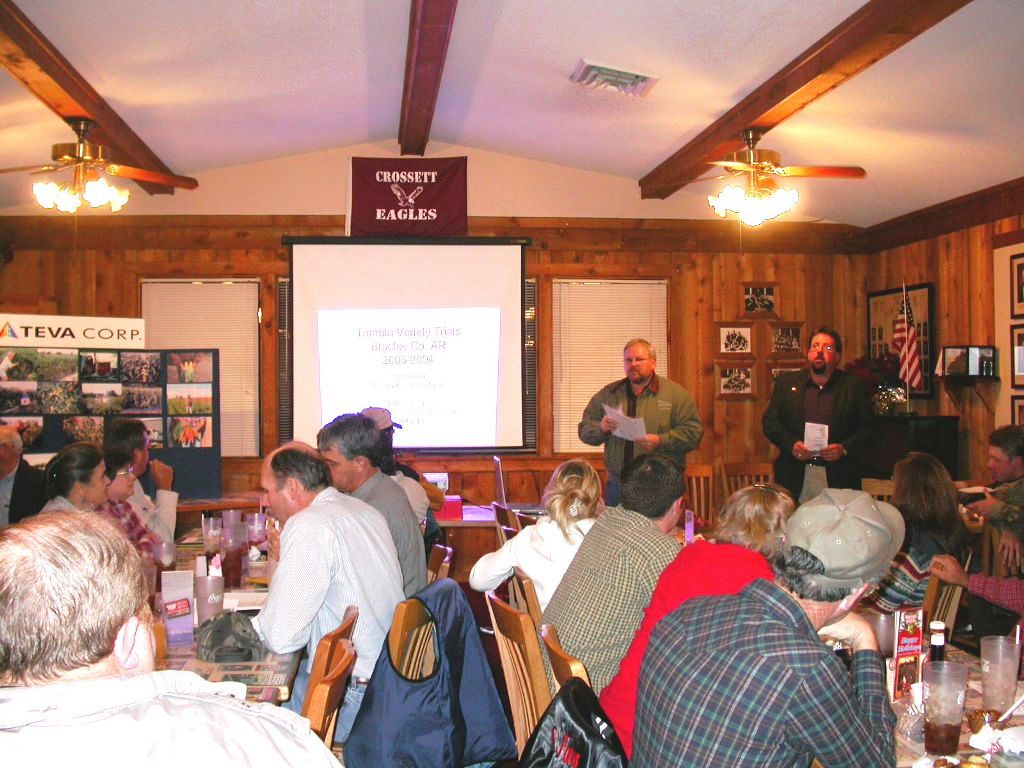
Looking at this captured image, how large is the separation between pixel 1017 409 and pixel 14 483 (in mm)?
6091

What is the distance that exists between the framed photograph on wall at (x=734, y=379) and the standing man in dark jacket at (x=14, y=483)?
17.2ft

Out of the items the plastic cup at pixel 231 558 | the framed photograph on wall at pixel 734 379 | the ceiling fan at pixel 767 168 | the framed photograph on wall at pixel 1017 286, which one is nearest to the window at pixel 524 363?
the framed photograph on wall at pixel 734 379

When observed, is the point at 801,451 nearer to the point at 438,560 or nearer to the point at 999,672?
the point at 438,560

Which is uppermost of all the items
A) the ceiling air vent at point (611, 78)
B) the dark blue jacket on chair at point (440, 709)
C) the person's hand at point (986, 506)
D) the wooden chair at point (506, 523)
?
the ceiling air vent at point (611, 78)

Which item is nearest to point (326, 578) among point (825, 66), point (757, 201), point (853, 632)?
point (853, 632)

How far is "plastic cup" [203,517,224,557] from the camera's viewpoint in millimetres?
4066

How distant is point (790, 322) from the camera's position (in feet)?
27.0

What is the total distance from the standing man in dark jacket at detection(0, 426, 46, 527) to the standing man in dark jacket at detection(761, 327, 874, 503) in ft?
14.7

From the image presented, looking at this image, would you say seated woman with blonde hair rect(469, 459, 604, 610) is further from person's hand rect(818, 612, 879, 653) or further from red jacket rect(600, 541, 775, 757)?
person's hand rect(818, 612, 879, 653)

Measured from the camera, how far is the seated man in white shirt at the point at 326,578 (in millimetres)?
2746

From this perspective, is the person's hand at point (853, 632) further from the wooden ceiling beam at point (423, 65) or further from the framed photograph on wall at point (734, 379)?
the framed photograph on wall at point (734, 379)

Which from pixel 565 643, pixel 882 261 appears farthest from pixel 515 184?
pixel 565 643

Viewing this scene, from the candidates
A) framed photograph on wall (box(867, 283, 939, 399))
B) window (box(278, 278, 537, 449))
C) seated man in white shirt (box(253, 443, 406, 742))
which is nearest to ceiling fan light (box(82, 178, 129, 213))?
window (box(278, 278, 537, 449))

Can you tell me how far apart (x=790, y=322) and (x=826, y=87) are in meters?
3.52
